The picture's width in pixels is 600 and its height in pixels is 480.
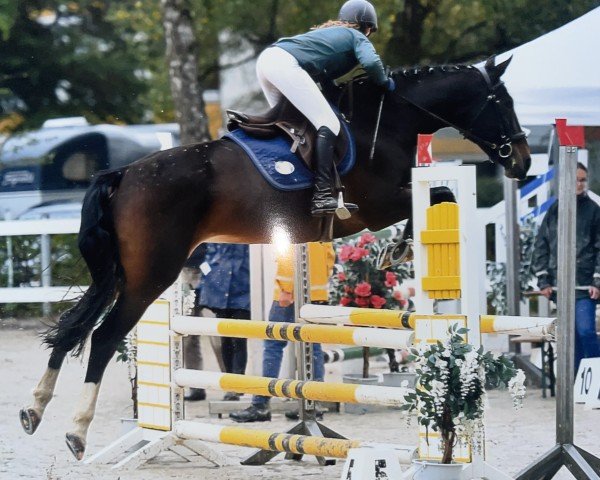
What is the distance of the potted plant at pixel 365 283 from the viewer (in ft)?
29.1

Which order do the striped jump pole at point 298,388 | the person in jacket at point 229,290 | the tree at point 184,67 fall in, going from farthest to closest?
the tree at point 184,67
the person in jacket at point 229,290
the striped jump pole at point 298,388

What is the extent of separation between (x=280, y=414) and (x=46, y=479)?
265cm

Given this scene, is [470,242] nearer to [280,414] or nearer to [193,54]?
[280,414]

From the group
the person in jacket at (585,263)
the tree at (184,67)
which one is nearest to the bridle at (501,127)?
the person in jacket at (585,263)

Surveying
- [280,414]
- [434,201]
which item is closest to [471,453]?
[434,201]

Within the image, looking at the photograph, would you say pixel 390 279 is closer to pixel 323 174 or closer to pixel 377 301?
pixel 377 301

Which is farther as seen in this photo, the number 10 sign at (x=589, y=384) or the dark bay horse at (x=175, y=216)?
the number 10 sign at (x=589, y=384)

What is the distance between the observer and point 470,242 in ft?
16.3

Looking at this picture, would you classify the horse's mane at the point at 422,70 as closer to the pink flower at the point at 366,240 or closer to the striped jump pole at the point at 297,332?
the striped jump pole at the point at 297,332

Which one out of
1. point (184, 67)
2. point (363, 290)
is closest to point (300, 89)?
point (363, 290)

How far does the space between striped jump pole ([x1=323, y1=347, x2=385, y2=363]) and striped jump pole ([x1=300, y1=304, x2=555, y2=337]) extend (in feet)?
8.34

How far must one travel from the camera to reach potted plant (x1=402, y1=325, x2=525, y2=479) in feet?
16.0

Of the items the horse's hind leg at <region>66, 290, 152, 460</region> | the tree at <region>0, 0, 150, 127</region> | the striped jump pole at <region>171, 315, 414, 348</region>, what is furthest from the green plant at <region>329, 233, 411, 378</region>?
the tree at <region>0, 0, 150, 127</region>

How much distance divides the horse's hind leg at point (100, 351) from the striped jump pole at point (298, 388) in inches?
29.2
